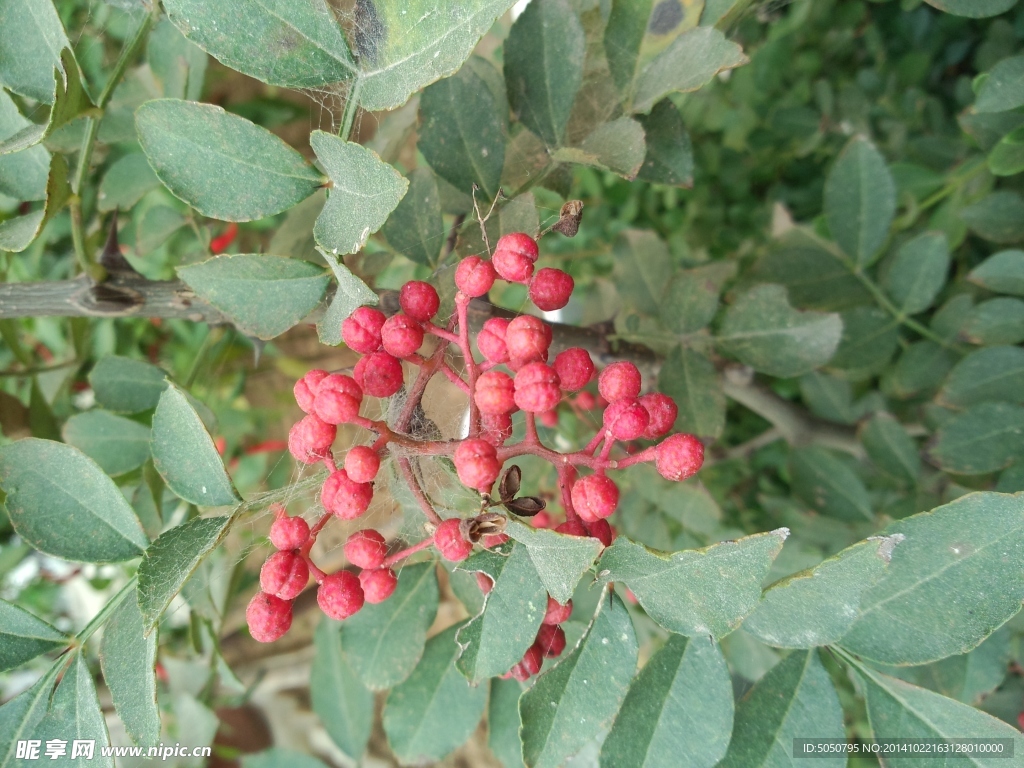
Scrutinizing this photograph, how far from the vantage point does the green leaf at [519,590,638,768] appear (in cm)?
60

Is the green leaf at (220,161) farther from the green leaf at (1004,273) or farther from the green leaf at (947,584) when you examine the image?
the green leaf at (1004,273)

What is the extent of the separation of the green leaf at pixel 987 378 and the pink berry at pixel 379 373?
0.81 meters

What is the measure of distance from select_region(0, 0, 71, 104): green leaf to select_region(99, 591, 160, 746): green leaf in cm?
49

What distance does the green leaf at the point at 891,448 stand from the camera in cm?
109

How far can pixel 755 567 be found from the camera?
0.50 meters

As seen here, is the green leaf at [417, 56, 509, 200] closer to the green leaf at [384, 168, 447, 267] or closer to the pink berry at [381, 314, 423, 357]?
the green leaf at [384, 168, 447, 267]

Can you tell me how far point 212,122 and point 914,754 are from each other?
810mm

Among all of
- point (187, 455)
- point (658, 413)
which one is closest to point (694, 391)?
point (658, 413)

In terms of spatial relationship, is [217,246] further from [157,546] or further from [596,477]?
[596,477]

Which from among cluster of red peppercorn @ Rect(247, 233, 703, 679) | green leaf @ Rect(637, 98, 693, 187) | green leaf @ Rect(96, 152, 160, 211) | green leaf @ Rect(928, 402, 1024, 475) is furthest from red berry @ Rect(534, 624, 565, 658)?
green leaf @ Rect(96, 152, 160, 211)

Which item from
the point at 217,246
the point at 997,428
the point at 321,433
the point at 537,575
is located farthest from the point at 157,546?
the point at 217,246

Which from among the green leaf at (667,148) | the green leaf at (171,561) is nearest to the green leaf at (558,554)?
the green leaf at (171,561)

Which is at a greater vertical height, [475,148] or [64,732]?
[475,148]

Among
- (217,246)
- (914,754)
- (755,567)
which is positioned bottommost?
(217,246)
